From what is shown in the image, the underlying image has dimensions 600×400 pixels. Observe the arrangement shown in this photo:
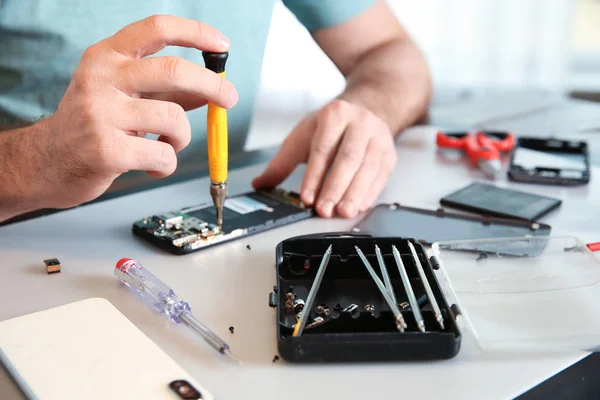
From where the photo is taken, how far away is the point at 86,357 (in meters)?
0.52

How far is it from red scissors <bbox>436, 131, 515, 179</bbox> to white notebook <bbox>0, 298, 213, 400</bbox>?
0.66 metres

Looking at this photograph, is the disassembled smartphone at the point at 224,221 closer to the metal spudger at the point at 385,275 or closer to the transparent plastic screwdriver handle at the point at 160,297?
the transparent plastic screwdriver handle at the point at 160,297

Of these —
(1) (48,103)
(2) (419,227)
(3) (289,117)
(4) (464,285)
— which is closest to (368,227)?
(2) (419,227)

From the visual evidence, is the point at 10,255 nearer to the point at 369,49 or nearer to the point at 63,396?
the point at 63,396

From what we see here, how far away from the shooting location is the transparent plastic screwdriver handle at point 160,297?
1.86 feet

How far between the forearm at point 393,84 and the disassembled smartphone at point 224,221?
1.19 feet

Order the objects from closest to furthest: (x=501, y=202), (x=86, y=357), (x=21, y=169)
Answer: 1. (x=86, y=357)
2. (x=21, y=169)
3. (x=501, y=202)

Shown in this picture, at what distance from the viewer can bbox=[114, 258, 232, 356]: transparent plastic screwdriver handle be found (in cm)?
57

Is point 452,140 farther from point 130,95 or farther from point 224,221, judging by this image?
point 130,95

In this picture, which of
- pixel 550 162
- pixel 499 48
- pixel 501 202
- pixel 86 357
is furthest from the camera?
pixel 499 48

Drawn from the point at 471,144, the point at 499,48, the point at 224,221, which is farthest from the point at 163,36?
the point at 499,48

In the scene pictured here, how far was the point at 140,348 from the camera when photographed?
1.75 feet

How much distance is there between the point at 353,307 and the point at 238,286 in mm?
140

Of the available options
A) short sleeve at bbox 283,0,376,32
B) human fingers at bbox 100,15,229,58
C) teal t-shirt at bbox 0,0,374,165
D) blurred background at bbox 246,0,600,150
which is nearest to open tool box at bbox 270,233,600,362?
human fingers at bbox 100,15,229,58
